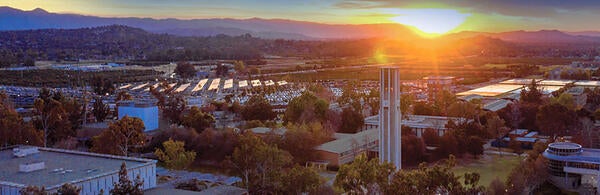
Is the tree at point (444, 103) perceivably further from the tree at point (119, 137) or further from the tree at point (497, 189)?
the tree at point (119, 137)

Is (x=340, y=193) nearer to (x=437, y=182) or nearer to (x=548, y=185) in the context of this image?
(x=437, y=182)

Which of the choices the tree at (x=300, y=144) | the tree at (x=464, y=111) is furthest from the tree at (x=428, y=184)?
the tree at (x=464, y=111)

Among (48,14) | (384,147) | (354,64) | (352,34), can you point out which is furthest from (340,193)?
(48,14)

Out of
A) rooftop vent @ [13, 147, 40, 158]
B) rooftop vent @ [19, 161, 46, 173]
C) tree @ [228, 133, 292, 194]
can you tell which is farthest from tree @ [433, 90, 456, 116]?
rooftop vent @ [19, 161, 46, 173]

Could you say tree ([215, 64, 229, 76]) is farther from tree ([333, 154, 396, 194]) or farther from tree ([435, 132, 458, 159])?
tree ([333, 154, 396, 194])

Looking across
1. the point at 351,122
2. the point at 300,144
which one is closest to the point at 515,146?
the point at 351,122

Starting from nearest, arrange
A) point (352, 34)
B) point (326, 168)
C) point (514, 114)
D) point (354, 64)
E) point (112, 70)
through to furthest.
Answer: point (326, 168) < point (514, 114) < point (112, 70) < point (354, 64) < point (352, 34)
